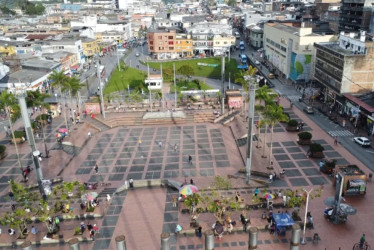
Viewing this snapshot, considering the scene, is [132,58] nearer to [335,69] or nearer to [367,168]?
[335,69]

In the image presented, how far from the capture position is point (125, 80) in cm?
9188

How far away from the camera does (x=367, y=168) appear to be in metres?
41.2

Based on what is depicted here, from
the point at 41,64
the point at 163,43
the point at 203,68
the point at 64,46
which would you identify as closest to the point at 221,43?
the point at 163,43

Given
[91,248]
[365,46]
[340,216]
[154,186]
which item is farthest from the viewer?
[365,46]

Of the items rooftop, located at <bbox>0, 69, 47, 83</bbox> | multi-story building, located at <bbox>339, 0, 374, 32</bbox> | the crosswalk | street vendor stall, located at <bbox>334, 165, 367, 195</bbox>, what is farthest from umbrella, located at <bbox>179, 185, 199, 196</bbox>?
multi-story building, located at <bbox>339, 0, 374, 32</bbox>

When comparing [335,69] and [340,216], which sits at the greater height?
[335,69]

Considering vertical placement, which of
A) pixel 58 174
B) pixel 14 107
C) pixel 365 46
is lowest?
pixel 58 174

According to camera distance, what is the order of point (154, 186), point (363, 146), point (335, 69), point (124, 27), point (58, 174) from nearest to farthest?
point (154, 186)
point (58, 174)
point (363, 146)
point (335, 69)
point (124, 27)

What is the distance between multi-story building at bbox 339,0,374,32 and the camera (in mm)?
98500

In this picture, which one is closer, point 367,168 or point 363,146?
point 367,168

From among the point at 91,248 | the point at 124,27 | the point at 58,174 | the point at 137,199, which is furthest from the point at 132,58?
the point at 91,248

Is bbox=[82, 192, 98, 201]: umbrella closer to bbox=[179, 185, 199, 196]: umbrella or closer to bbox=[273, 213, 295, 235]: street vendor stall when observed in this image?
bbox=[179, 185, 199, 196]: umbrella

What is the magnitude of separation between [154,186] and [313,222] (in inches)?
695

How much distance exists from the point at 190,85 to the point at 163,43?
4100 cm
